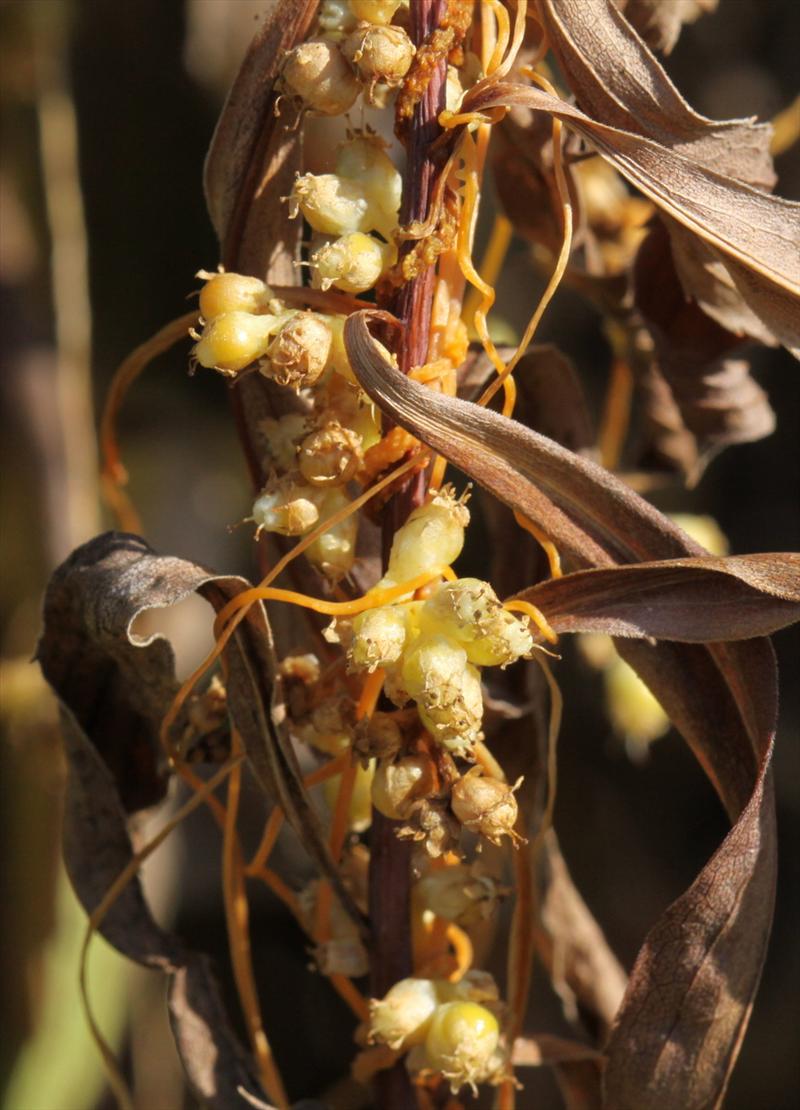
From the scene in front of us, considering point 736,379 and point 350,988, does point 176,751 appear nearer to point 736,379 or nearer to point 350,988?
point 350,988

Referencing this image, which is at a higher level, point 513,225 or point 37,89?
point 37,89

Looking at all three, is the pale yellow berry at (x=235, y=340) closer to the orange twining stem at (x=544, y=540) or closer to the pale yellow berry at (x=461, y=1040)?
the orange twining stem at (x=544, y=540)

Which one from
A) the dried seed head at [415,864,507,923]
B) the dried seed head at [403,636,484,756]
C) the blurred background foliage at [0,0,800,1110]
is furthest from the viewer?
the blurred background foliage at [0,0,800,1110]

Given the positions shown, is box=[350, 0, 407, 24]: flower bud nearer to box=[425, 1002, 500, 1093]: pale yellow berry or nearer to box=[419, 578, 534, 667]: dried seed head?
box=[419, 578, 534, 667]: dried seed head

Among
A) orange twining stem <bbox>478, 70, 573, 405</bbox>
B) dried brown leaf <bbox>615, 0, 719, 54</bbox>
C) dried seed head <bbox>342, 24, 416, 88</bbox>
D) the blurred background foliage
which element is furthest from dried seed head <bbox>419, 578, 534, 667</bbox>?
the blurred background foliage

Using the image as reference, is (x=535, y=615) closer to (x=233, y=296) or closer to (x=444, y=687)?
(x=444, y=687)

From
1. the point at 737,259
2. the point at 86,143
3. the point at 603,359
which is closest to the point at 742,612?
the point at 737,259

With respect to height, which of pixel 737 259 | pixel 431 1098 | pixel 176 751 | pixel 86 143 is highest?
pixel 86 143
